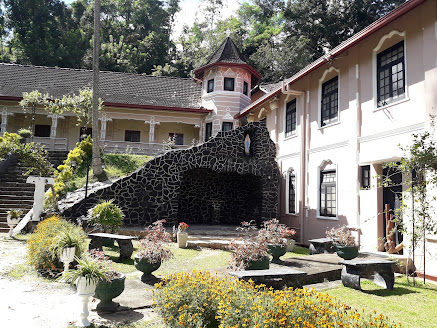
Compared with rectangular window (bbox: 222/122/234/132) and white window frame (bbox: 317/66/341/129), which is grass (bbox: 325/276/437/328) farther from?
rectangular window (bbox: 222/122/234/132)

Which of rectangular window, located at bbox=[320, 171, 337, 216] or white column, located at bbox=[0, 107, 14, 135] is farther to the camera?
white column, located at bbox=[0, 107, 14, 135]

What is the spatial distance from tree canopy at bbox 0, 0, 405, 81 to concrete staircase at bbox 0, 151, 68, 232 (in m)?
22.2

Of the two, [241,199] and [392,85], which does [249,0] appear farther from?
[392,85]

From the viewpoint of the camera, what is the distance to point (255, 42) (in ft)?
119

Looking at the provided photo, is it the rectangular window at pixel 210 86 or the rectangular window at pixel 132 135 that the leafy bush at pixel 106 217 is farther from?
the rectangular window at pixel 132 135

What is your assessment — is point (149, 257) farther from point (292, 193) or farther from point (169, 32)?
point (169, 32)

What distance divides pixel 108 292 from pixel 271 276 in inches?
103

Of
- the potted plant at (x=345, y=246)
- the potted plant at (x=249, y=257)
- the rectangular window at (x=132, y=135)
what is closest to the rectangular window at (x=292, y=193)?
the potted plant at (x=345, y=246)

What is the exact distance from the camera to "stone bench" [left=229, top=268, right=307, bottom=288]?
5.59m

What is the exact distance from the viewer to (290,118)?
1534 centimetres

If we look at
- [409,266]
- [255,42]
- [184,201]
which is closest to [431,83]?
[409,266]

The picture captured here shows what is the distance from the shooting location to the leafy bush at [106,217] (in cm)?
1106

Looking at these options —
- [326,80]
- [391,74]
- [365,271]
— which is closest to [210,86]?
[326,80]

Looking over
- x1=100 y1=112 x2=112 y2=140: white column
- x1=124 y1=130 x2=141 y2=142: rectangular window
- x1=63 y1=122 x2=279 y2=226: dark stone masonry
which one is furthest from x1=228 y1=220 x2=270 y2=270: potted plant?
x1=124 y1=130 x2=141 y2=142: rectangular window
